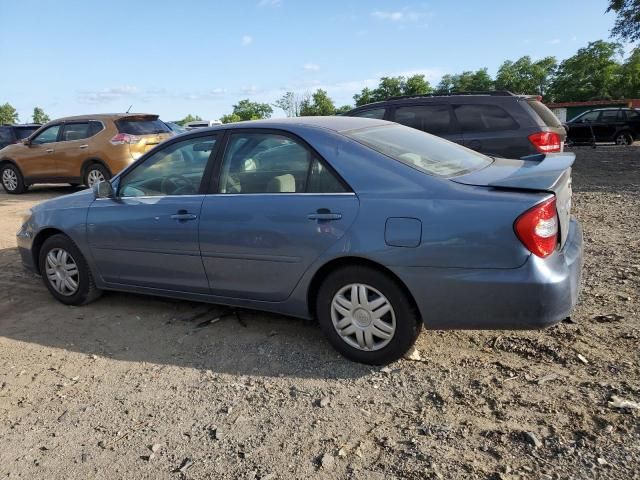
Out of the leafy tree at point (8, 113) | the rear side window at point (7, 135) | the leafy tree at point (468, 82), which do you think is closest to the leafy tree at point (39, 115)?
the leafy tree at point (8, 113)

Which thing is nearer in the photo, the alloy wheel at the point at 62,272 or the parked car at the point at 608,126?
the alloy wheel at the point at 62,272

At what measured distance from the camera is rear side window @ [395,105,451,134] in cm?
820

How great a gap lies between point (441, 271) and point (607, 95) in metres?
64.1

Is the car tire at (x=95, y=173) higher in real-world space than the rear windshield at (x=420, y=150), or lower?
lower

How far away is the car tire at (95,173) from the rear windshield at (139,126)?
85 cm

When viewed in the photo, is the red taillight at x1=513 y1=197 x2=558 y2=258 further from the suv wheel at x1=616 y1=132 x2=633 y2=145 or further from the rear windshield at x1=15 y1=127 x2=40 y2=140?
the suv wheel at x1=616 y1=132 x2=633 y2=145

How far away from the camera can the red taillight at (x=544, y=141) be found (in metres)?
7.48

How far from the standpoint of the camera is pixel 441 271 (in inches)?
124

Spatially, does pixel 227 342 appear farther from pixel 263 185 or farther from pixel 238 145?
pixel 238 145

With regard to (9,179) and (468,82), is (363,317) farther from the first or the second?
(468,82)

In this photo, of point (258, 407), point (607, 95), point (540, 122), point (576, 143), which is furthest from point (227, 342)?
point (607, 95)

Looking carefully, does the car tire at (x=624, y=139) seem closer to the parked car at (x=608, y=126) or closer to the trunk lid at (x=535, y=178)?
the parked car at (x=608, y=126)

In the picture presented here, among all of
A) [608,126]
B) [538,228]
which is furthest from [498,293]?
[608,126]

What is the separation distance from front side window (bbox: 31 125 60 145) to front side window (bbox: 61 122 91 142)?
0.26m
